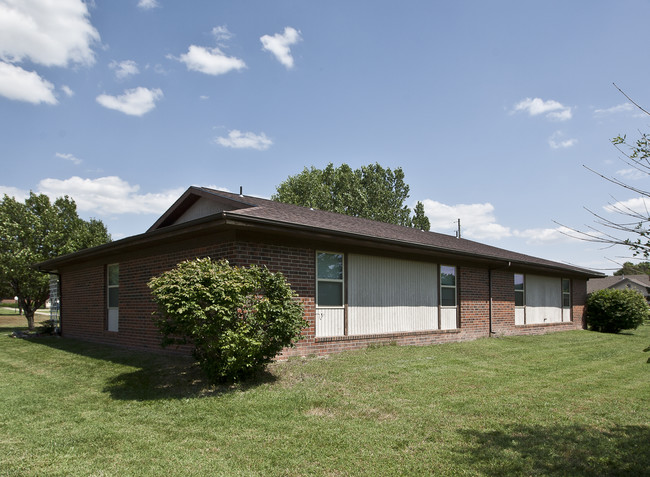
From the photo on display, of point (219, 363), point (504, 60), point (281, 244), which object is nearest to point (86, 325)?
point (281, 244)

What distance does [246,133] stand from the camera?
72.4 ft

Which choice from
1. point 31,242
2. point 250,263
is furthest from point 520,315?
point 31,242

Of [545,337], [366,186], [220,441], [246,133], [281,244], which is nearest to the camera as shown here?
[220,441]

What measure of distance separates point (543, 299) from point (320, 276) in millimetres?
12266

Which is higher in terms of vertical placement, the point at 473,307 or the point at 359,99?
the point at 359,99

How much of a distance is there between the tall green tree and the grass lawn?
116ft

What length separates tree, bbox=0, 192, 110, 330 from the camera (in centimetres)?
2158

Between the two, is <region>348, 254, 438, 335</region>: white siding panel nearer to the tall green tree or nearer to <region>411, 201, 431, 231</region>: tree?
the tall green tree

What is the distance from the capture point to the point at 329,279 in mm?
10297

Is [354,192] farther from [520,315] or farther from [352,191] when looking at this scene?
[520,315]

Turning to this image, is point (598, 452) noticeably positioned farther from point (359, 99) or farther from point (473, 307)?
point (359, 99)

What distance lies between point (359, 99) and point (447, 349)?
792cm

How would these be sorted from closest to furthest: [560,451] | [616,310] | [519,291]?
[560,451] → [519,291] → [616,310]

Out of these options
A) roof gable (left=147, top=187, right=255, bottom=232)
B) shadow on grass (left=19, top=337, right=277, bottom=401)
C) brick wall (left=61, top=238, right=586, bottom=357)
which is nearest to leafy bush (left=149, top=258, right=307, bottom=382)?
shadow on grass (left=19, top=337, right=277, bottom=401)
